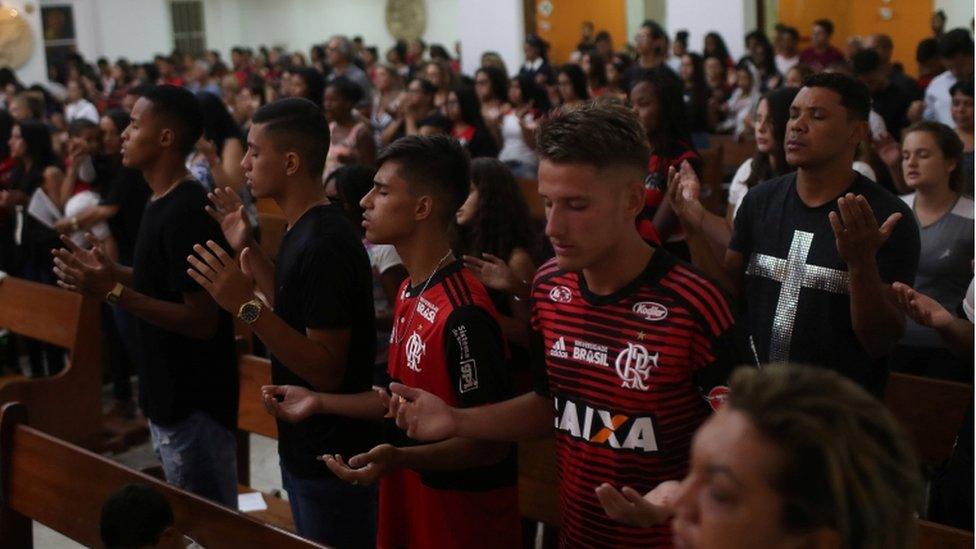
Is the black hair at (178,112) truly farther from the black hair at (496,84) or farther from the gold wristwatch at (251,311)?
the black hair at (496,84)

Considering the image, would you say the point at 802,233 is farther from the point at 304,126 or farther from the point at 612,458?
the point at 304,126

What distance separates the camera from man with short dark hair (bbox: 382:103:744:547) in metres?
2.04

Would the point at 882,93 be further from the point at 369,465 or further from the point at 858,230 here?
the point at 369,465

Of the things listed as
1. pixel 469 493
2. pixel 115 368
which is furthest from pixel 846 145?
pixel 115 368

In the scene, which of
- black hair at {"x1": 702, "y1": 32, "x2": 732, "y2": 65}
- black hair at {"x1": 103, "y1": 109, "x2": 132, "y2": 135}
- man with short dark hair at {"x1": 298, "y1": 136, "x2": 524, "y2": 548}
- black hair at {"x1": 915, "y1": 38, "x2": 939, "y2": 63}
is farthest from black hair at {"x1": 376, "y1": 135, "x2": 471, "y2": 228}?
black hair at {"x1": 702, "y1": 32, "x2": 732, "y2": 65}

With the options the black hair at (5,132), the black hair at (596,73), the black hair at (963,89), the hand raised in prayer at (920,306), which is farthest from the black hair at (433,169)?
the black hair at (596,73)

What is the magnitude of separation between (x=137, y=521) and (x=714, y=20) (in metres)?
11.5

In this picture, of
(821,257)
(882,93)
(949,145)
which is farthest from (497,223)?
(882,93)

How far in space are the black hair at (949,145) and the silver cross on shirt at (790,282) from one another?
155 cm

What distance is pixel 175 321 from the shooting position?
3.19 meters

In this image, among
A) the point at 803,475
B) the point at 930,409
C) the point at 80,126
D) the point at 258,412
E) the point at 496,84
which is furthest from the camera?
the point at 496,84

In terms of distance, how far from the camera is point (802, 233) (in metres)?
2.86

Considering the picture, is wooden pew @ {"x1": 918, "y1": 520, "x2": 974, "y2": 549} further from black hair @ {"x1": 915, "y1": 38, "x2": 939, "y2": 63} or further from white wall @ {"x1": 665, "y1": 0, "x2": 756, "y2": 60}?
white wall @ {"x1": 665, "y1": 0, "x2": 756, "y2": 60}

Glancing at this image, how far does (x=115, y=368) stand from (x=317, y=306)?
3555mm
